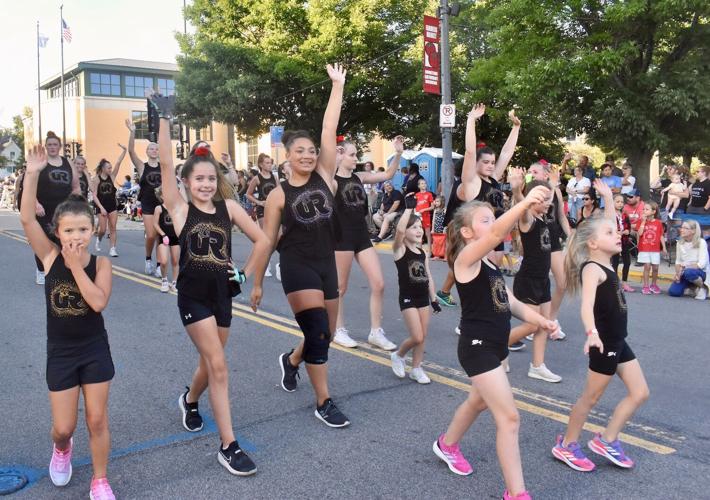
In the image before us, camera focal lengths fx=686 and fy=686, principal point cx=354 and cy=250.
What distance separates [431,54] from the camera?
1642 centimetres

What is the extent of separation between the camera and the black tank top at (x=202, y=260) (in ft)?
13.4

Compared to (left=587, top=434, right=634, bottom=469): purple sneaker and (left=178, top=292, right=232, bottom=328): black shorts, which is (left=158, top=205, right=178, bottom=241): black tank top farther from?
(left=587, top=434, right=634, bottom=469): purple sneaker

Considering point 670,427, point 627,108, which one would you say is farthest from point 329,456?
point 627,108

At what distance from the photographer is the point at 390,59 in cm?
2803

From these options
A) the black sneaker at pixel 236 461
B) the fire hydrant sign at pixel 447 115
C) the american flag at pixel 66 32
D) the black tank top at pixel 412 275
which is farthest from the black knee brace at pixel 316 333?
the american flag at pixel 66 32

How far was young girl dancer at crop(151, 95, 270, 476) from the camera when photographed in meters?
3.96

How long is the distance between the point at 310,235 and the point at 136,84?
60.3 meters

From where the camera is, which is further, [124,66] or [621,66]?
[124,66]

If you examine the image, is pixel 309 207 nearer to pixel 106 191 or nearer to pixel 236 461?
pixel 236 461

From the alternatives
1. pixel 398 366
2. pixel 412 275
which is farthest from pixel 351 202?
pixel 398 366

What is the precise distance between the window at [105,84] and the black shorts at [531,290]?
58571mm

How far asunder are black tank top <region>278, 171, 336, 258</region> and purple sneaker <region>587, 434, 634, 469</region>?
2.09 metres

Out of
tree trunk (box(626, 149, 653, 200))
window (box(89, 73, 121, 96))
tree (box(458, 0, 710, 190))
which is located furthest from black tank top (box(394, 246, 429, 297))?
window (box(89, 73, 121, 96))

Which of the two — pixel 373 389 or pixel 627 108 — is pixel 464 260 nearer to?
pixel 373 389
